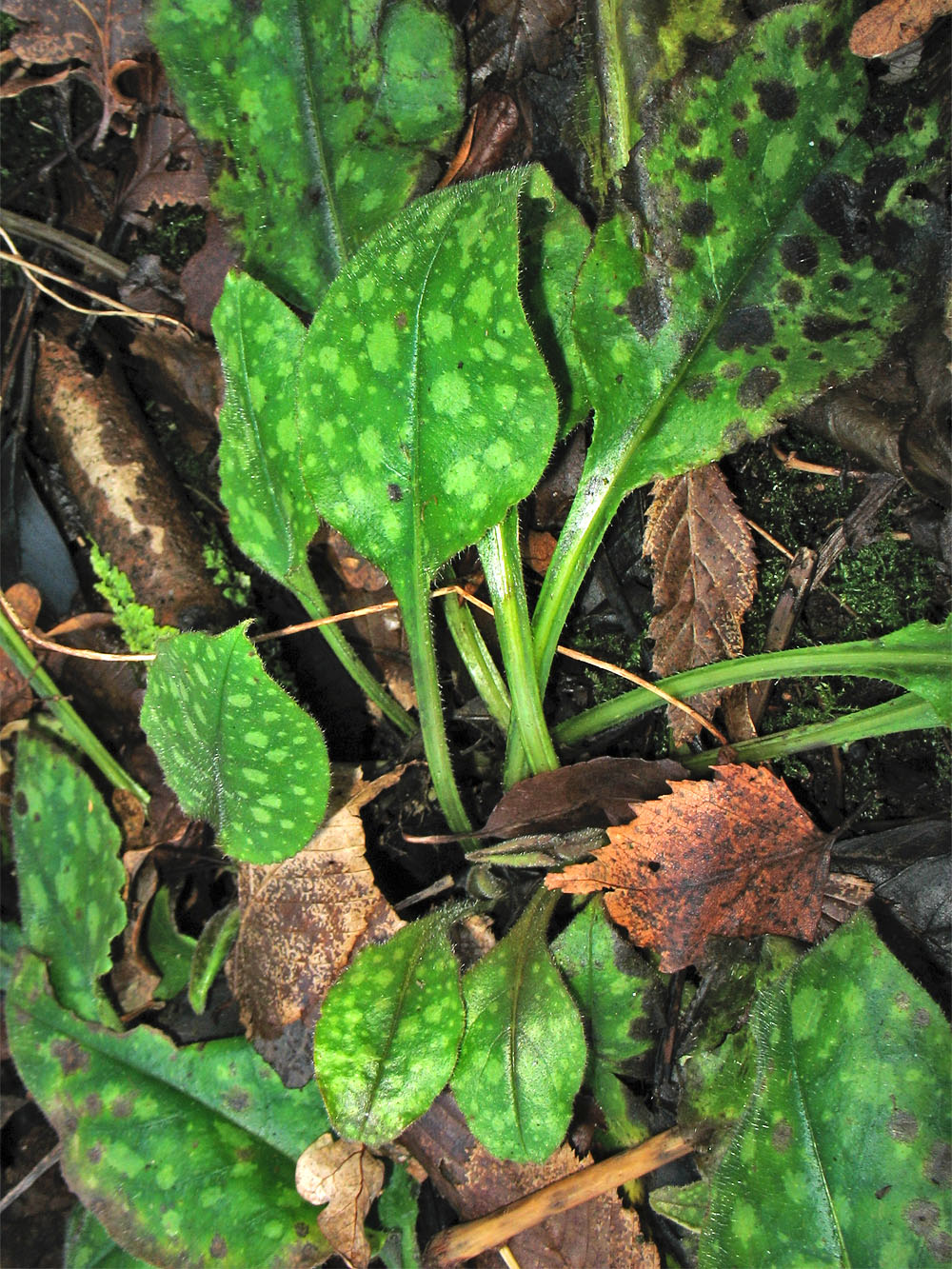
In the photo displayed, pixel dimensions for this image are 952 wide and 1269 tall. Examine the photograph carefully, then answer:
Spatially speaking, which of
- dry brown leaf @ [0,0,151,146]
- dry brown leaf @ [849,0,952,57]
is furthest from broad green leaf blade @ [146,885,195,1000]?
dry brown leaf @ [849,0,952,57]

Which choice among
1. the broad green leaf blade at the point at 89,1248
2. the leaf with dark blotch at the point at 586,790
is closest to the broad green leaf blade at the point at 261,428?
the leaf with dark blotch at the point at 586,790

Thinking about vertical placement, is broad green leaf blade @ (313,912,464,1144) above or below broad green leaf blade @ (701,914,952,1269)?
above

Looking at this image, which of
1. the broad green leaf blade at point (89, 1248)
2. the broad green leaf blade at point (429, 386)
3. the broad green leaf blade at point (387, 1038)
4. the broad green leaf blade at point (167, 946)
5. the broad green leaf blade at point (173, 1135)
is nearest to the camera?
the broad green leaf blade at point (429, 386)

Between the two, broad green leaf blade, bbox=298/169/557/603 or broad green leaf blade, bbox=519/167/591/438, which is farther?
broad green leaf blade, bbox=519/167/591/438

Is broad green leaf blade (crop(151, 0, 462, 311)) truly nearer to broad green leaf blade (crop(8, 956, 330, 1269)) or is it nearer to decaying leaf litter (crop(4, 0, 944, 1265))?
decaying leaf litter (crop(4, 0, 944, 1265))

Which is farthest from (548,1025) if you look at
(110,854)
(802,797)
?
(110,854)

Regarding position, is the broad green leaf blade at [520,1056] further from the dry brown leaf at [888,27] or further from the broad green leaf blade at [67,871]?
the dry brown leaf at [888,27]
